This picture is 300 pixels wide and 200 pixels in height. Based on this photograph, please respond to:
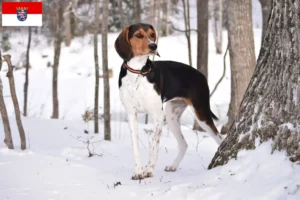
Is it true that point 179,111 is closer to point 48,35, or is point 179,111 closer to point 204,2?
point 204,2

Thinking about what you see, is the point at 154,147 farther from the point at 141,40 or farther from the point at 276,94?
the point at 276,94

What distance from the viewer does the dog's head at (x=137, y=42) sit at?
198 inches

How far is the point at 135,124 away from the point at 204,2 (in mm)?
7025

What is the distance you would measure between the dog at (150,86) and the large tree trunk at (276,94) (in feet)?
3.40

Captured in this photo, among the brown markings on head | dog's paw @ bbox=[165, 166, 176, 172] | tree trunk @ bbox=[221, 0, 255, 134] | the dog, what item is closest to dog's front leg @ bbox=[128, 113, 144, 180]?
the dog

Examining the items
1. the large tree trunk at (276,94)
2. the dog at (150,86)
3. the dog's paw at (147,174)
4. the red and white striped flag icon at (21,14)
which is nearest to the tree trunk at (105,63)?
the red and white striped flag icon at (21,14)

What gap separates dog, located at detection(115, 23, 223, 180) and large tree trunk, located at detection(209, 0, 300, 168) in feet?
3.40

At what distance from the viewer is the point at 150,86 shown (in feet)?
17.2

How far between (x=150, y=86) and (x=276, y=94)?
1479mm

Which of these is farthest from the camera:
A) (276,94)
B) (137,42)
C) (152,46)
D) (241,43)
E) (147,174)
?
(241,43)

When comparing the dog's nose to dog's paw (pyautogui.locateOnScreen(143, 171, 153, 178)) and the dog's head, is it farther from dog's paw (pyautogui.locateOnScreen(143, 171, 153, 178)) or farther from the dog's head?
dog's paw (pyautogui.locateOnScreen(143, 171, 153, 178))

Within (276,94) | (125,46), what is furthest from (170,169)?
(276,94)

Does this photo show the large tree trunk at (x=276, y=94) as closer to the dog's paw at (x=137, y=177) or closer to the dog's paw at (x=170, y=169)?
the dog's paw at (x=137, y=177)

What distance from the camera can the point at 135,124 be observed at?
18.0ft
